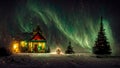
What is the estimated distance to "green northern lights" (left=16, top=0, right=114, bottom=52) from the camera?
250 feet

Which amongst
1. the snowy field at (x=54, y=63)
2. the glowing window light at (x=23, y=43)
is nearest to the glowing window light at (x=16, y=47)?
the glowing window light at (x=23, y=43)

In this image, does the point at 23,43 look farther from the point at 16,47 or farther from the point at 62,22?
the point at 62,22

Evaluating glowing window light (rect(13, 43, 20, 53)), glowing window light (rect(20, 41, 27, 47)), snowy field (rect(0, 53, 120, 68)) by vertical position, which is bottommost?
snowy field (rect(0, 53, 120, 68))

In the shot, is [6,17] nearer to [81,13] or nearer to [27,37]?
[81,13]

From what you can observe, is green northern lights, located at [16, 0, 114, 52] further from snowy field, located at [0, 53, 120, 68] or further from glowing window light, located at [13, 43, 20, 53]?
snowy field, located at [0, 53, 120, 68]

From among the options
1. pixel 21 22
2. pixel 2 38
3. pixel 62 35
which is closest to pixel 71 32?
pixel 62 35

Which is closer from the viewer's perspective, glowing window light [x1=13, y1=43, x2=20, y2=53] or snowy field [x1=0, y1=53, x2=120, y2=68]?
snowy field [x1=0, y1=53, x2=120, y2=68]

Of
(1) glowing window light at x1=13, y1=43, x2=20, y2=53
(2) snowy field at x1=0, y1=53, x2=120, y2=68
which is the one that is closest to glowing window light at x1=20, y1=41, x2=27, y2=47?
(1) glowing window light at x1=13, y1=43, x2=20, y2=53

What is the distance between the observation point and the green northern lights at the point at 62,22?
76.1 metres

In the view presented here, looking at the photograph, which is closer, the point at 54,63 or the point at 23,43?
the point at 54,63

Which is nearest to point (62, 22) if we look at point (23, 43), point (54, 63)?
point (23, 43)

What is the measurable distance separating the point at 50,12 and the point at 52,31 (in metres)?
8.16

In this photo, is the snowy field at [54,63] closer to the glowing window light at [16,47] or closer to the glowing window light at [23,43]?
the glowing window light at [16,47]

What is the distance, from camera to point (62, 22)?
84.6m
